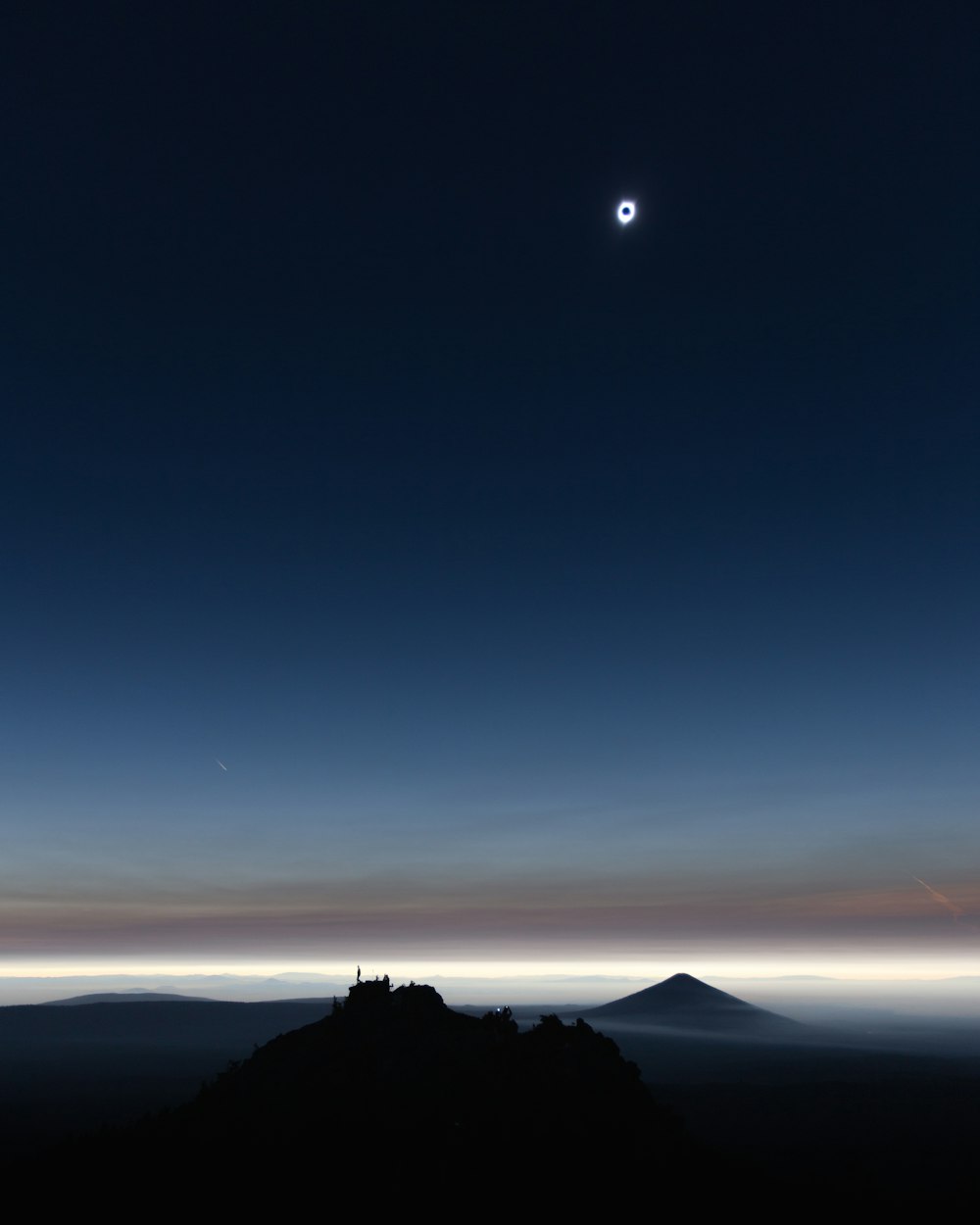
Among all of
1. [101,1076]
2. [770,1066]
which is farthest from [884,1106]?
[101,1076]

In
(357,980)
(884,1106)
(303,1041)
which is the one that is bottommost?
(884,1106)

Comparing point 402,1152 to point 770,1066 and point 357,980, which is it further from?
point 770,1066

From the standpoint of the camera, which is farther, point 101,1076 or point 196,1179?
point 101,1076

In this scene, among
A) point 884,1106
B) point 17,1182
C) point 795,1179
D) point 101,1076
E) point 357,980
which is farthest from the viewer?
point 101,1076

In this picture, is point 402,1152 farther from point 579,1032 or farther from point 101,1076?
point 101,1076

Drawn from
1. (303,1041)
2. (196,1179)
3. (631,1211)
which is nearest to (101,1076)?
(303,1041)

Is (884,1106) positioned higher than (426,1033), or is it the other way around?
(426,1033)

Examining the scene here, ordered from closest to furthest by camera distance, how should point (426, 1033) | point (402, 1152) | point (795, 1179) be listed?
point (402, 1152)
point (426, 1033)
point (795, 1179)
